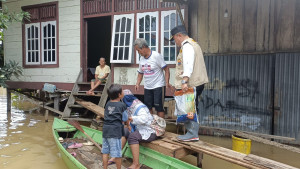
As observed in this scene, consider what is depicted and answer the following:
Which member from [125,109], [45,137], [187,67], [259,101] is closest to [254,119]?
[259,101]

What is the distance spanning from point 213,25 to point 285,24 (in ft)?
5.59

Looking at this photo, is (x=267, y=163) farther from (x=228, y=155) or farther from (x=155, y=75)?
(x=155, y=75)

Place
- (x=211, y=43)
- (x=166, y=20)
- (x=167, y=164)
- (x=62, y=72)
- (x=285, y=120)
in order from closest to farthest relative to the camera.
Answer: (x=167, y=164)
(x=285, y=120)
(x=211, y=43)
(x=166, y=20)
(x=62, y=72)

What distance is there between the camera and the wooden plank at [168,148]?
3618 mm

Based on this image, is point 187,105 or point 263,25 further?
point 263,25

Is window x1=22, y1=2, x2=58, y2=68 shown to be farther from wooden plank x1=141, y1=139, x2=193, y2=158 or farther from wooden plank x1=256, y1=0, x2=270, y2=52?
wooden plank x1=256, y1=0, x2=270, y2=52

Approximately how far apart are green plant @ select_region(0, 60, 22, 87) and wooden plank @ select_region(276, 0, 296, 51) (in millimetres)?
9150

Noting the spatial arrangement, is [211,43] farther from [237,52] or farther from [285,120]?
[285,120]

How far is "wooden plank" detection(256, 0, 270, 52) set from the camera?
590cm

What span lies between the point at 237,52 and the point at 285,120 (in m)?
2.01

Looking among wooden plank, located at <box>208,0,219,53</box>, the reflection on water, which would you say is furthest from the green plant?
wooden plank, located at <box>208,0,219,53</box>

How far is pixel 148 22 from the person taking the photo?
7363 millimetres

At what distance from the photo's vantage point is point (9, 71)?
9.32 m

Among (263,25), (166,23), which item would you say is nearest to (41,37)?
(166,23)
